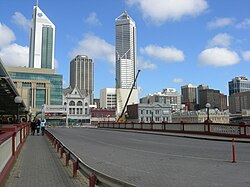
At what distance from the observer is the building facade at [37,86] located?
14338cm

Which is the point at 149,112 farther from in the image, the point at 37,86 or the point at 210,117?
the point at 37,86

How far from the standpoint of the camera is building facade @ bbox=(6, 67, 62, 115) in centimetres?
14338

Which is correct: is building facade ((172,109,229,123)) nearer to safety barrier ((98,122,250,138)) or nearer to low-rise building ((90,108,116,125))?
low-rise building ((90,108,116,125))

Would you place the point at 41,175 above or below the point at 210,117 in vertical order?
below

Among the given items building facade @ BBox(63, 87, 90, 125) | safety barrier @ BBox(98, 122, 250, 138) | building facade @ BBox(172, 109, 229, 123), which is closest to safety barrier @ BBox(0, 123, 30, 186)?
safety barrier @ BBox(98, 122, 250, 138)

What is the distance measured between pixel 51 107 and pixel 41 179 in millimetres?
119351

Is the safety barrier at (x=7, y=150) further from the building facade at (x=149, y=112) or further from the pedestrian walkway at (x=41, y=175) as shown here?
the building facade at (x=149, y=112)

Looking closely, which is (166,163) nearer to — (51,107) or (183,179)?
(183,179)

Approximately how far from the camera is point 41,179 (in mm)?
9289

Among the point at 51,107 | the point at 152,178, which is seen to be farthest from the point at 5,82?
the point at 51,107

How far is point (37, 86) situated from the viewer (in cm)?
14650

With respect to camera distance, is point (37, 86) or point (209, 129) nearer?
point (209, 129)

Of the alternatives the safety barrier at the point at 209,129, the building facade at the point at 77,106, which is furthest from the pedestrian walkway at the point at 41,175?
the building facade at the point at 77,106

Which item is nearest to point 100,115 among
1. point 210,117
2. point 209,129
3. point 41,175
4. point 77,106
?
point 77,106
